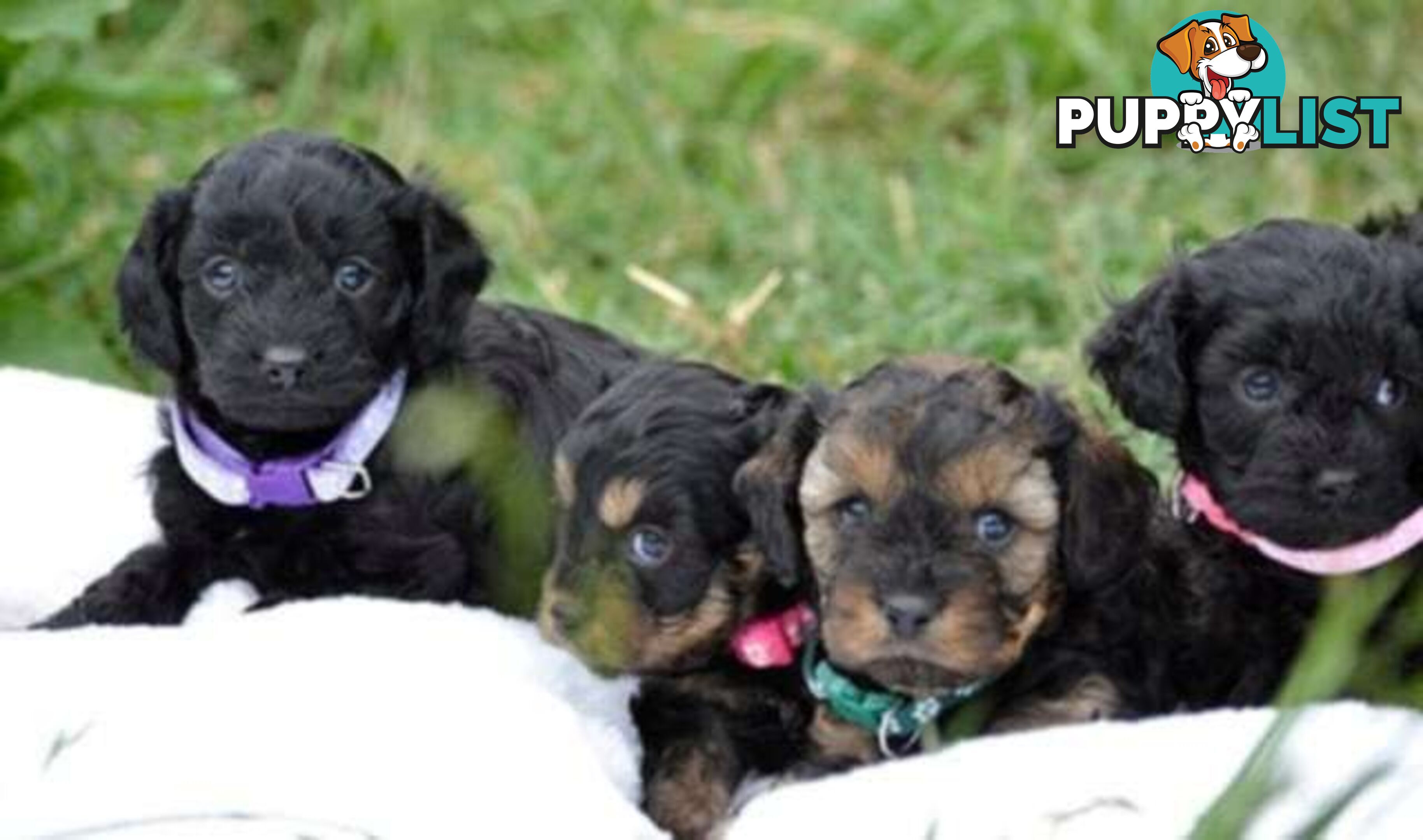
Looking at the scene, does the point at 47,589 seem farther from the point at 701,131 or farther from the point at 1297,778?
the point at 701,131

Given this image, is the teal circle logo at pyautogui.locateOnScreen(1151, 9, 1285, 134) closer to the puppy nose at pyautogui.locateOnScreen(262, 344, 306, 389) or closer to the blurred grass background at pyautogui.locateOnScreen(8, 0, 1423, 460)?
the blurred grass background at pyautogui.locateOnScreen(8, 0, 1423, 460)

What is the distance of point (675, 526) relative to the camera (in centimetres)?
496

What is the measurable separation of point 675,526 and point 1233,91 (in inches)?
132

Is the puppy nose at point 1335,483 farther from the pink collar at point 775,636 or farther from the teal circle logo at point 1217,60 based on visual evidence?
the teal circle logo at point 1217,60

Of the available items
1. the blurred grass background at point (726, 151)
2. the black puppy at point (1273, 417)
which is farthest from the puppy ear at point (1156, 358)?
the blurred grass background at point (726, 151)

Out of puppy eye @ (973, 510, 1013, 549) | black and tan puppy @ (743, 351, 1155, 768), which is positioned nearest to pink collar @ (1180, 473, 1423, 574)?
black and tan puppy @ (743, 351, 1155, 768)

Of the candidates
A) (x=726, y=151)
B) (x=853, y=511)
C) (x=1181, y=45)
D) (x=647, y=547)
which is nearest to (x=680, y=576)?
(x=647, y=547)

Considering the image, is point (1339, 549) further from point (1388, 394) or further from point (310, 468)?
point (310, 468)

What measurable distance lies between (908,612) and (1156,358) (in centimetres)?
72

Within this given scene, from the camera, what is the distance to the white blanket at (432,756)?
443 centimetres

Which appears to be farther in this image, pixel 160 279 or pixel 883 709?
pixel 160 279

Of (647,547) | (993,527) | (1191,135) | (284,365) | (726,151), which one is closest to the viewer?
Answer: (993,527)

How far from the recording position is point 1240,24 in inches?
348

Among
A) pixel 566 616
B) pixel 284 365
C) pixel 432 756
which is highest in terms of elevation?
pixel 284 365
